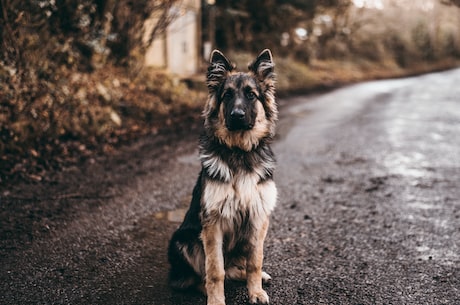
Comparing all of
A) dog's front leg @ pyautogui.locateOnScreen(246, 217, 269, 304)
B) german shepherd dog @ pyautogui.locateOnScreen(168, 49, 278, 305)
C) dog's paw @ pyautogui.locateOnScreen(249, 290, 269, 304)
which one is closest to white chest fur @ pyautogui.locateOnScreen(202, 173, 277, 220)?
german shepherd dog @ pyautogui.locateOnScreen(168, 49, 278, 305)

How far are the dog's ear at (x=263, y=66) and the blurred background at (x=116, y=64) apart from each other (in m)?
4.72

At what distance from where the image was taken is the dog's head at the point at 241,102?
393cm

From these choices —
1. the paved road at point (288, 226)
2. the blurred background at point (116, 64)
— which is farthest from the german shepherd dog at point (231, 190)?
the blurred background at point (116, 64)

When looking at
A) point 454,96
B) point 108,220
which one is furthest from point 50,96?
point 454,96

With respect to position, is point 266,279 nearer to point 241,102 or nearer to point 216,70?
point 241,102

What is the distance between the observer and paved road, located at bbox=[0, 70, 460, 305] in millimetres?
4078

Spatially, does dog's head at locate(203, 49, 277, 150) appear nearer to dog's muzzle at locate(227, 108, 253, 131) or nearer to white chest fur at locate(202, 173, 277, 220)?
dog's muzzle at locate(227, 108, 253, 131)

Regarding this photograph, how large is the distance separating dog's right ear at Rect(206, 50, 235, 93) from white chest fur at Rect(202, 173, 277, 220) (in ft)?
3.23

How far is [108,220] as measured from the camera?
18.7ft

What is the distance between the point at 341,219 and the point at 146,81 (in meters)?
8.81

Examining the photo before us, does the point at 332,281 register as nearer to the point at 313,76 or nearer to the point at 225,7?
the point at 225,7

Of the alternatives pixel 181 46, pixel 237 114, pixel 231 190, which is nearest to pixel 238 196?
pixel 231 190

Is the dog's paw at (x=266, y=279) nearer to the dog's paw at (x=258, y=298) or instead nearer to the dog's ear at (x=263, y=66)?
the dog's paw at (x=258, y=298)

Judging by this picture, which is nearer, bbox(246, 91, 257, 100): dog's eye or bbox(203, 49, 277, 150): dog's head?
bbox(203, 49, 277, 150): dog's head
